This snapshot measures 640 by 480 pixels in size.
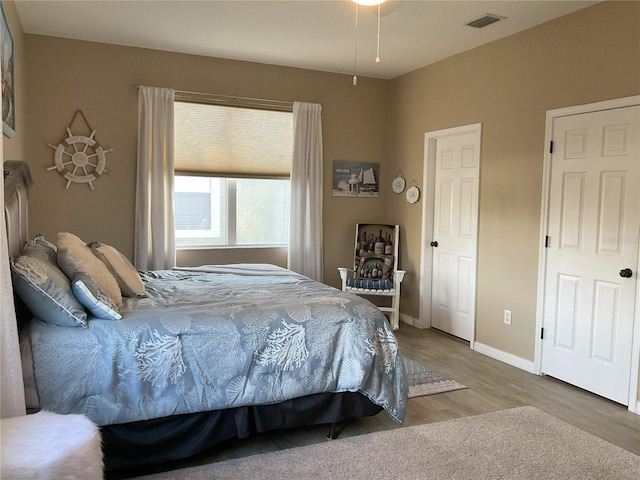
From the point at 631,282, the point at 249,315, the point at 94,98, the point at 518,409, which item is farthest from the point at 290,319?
the point at 94,98

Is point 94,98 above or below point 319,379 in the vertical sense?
above

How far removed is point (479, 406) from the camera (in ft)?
10.8

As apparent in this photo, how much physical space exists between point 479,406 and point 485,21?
2.76m

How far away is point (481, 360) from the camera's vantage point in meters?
4.29

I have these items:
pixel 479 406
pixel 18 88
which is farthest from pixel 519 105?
pixel 18 88

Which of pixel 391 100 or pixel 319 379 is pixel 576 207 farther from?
pixel 391 100

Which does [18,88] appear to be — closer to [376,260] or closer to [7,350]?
[7,350]

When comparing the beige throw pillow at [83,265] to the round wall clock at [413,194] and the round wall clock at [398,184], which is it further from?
the round wall clock at [398,184]

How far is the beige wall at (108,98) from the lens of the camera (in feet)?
14.1

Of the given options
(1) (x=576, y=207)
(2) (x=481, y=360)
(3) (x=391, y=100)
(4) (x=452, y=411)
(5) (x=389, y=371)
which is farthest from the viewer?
(3) (x=391, y=100)

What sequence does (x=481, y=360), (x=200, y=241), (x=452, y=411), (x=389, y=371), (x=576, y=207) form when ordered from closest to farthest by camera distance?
(x=389, y=371) → (x=452, y=411) → (x=576, y=207) → (x=481, y=360) → (x=200, y=241)

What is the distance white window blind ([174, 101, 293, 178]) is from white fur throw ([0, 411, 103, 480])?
338 centimetres

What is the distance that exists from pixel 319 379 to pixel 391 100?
386 cm

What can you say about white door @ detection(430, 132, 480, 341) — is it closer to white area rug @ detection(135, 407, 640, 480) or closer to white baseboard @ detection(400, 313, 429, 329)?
white baseboard @ detection(400, 313, 429, 329)
